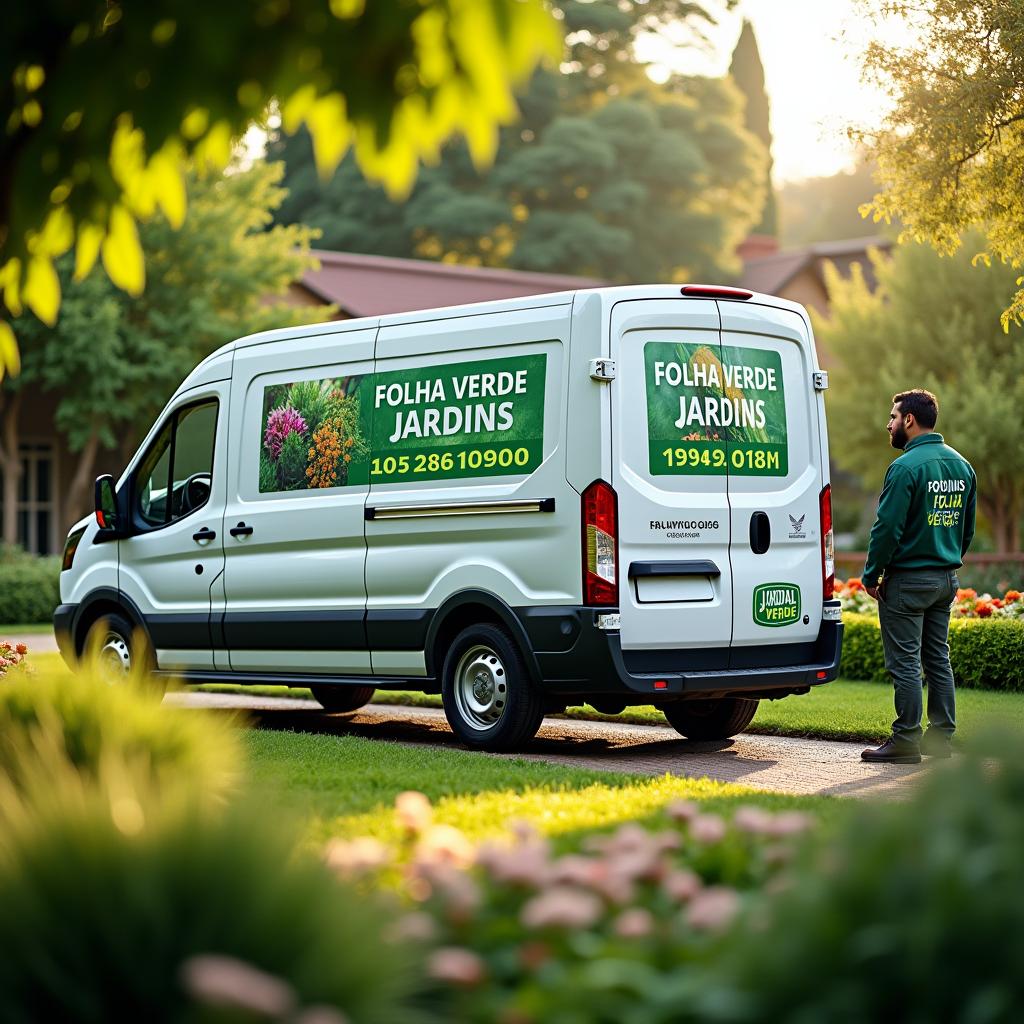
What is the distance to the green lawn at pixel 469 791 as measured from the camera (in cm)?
639

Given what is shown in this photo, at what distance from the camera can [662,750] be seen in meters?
10.6

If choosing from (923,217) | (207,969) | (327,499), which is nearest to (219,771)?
(207,969)

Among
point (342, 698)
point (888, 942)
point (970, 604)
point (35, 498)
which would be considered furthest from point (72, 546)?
point (35, 498)

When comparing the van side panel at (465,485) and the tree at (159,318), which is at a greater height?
the tree at (159,318)

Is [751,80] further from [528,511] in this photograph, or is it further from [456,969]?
[456,969]

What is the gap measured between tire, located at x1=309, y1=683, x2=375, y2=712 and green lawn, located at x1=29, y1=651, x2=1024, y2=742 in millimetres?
610

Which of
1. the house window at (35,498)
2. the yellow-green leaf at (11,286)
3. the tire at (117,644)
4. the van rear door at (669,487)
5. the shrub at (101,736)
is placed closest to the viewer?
the yellow-green leaf at (11,286)

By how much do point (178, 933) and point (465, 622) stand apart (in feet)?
22.9

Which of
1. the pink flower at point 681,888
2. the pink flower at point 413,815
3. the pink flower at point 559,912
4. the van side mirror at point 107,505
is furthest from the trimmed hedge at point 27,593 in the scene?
the pink flower at point 559,912

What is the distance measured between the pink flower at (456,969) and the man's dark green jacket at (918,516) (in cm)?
673

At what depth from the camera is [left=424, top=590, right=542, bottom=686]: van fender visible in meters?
9.71

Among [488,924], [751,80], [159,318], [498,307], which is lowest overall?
[488,924]

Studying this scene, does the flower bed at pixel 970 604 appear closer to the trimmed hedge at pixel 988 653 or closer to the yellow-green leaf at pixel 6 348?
the trimmed hedge at pixel 988 653

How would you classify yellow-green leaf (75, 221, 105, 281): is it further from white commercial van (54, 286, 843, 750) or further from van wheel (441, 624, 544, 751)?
van wheel (441, 624, 544, 751)
